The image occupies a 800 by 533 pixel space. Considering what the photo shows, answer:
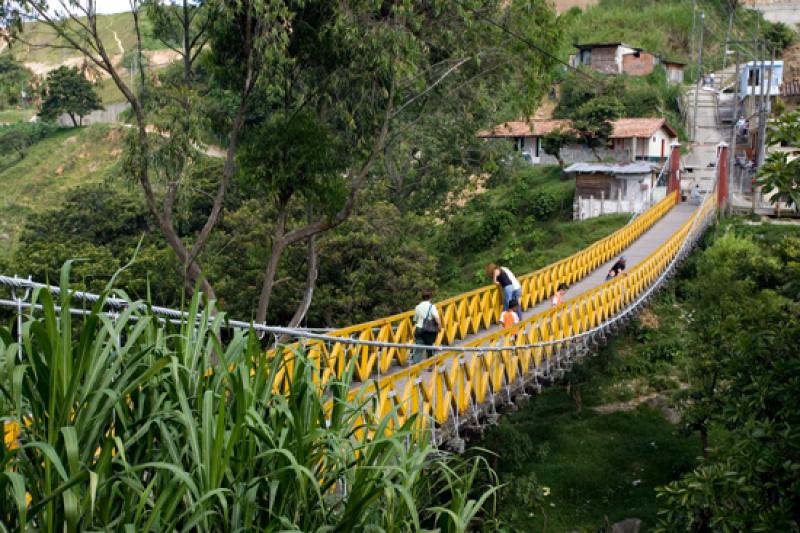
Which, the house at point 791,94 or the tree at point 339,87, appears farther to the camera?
the house at point 791,94

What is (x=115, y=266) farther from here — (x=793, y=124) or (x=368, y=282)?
(x=793, y=124)

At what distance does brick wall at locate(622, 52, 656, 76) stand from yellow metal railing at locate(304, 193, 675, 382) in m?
25.6

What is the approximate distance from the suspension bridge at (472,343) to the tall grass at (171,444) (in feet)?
0.69

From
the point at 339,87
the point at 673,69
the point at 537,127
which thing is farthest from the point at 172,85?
the point at 673,69

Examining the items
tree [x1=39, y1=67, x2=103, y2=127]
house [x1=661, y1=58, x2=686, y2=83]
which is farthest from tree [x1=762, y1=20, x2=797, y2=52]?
tree [x1=39, y1=67, x2=103, y2=127]

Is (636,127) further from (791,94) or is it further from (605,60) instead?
(605,60)

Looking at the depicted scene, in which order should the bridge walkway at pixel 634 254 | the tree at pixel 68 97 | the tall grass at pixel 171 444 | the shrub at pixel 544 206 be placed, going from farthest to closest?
the tree at pixel 68 97
the shrub at pixel 544 206
the bridge walkway at pixel 634 254
the tall grass at pixel 171 444

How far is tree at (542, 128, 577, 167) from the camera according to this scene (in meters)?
32.8

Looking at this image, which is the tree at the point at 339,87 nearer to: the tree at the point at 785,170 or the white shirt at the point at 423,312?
the white shirt at the point at 423,312

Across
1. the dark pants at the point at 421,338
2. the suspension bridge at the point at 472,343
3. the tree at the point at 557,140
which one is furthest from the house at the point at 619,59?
the dark pants at the point at 421,338

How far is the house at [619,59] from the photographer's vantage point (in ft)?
141

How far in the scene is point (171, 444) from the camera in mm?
3502

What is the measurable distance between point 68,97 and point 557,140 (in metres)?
27.7

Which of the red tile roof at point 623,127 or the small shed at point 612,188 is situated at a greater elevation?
the red tile roof at point 623,127
